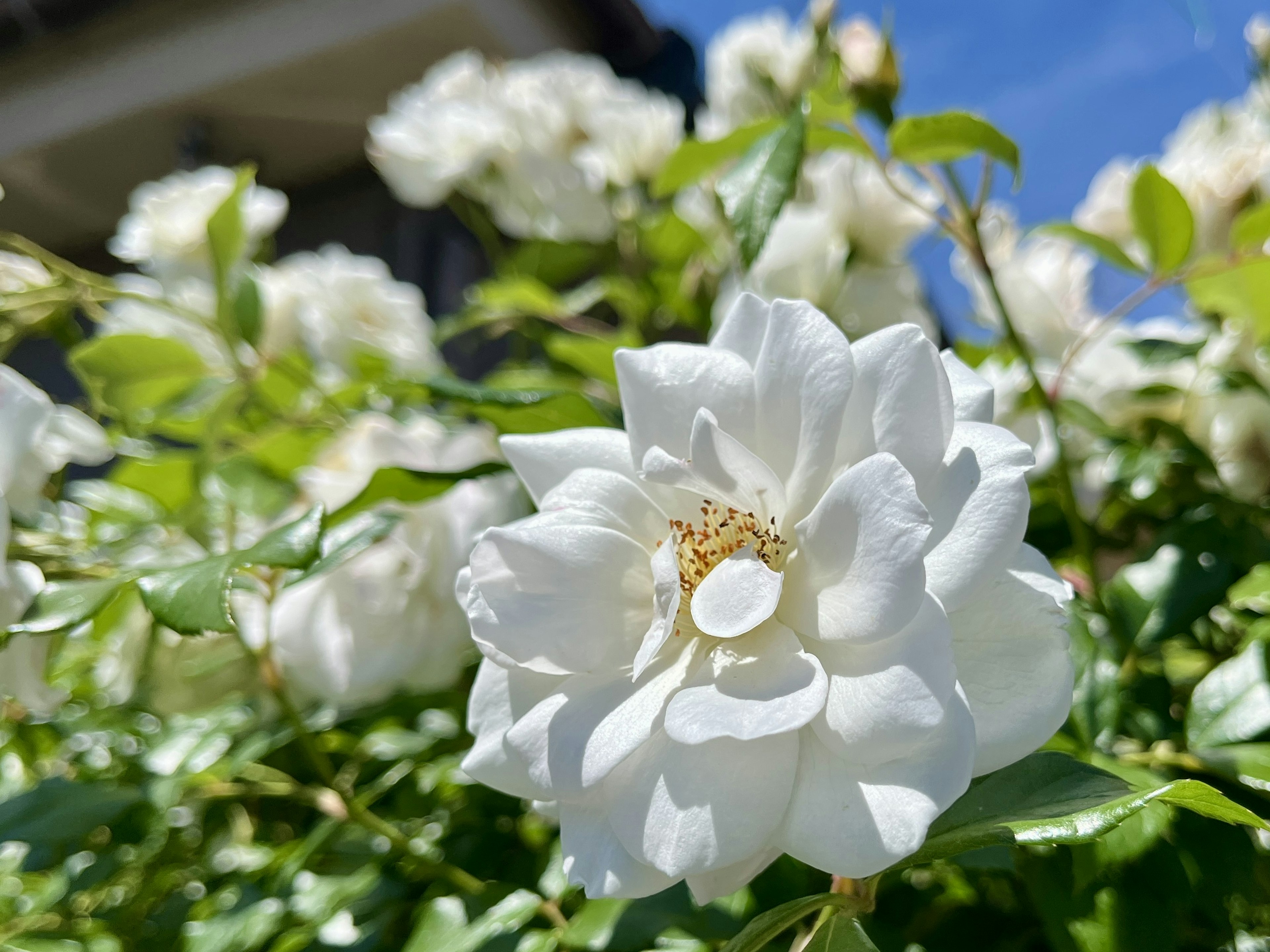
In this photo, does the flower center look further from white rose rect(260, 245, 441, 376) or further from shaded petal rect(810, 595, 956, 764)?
white rose rect(260, 245, 441, 376)

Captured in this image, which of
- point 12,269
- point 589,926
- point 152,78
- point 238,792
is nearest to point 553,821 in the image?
point 589,926

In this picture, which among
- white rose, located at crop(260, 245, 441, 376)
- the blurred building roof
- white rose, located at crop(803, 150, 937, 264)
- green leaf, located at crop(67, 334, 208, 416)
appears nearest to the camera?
green leaf, located at crop(67, 334, 208, 416)

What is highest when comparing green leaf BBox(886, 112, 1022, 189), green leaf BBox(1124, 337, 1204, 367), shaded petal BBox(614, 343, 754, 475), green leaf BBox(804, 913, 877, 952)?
green leaf BBox(886, 112, 1022, 189)

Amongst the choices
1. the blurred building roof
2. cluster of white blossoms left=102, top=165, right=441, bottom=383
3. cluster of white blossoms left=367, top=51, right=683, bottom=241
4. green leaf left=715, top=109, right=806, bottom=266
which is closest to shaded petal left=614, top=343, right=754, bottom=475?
green leaf left=715, top=109, right=806, bottom=266

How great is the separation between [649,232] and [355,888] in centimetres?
63

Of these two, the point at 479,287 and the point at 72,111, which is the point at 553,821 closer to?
the point at 479,287

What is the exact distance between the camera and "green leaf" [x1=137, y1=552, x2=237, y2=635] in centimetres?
33

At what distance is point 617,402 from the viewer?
61 centimetres

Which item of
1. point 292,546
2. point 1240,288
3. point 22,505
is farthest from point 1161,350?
point 22,505

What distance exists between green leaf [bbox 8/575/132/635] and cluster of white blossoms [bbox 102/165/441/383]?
39cm

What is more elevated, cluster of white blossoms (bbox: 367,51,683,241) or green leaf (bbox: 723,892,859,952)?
cluster of white blossoms (bbox: 367,51,683,241)

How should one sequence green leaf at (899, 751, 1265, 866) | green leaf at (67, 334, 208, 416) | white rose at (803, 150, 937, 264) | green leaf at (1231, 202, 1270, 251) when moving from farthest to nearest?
1. white rose at (803, 150, 937, 264)
2. green leaf at (67, 334, 208, 416)
3. green leaf at (1231, 202, 1270, 251)
4. green leaf at (899, 751, 1265, 866)

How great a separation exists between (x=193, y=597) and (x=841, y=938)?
10.0 inches

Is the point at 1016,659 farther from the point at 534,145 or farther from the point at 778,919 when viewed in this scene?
the point at 534,145
